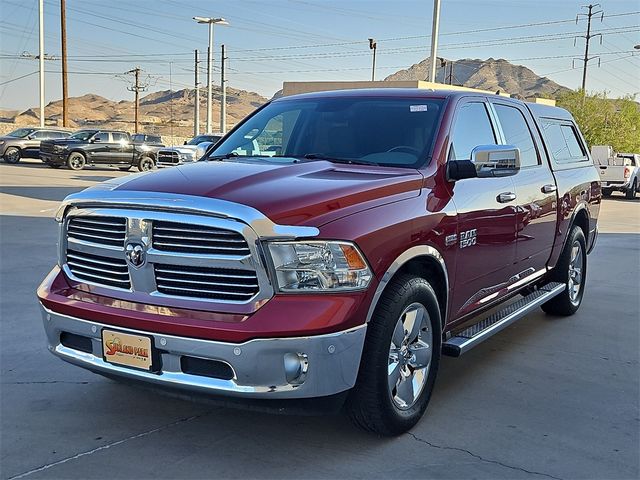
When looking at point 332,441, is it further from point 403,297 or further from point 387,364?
point 403,297

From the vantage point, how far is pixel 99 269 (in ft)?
11.8

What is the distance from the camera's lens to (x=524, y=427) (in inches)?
158

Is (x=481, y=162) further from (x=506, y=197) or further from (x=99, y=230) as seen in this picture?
(x=99, y=230)

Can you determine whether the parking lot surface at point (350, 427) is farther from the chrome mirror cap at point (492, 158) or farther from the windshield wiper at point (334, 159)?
the windshield wiper at point (334, 159)

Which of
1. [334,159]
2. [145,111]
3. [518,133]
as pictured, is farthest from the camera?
[145,111]

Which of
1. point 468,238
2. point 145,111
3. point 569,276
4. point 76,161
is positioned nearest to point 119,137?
point 76,161

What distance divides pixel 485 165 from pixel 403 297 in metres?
1.23

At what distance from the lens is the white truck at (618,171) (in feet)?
78.4

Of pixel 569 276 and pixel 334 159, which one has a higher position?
pixel 334 159

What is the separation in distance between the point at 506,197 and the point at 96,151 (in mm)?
24979

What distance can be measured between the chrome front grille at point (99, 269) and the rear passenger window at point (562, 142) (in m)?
4.06

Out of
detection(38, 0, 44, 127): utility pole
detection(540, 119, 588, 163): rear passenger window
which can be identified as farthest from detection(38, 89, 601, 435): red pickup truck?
detection(38, 0, 44, 127): utility pole

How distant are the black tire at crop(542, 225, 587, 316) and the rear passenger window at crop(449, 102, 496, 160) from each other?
2001 millimetres

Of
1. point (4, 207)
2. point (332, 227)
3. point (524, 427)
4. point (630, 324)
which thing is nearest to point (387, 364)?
point (332, 227)
